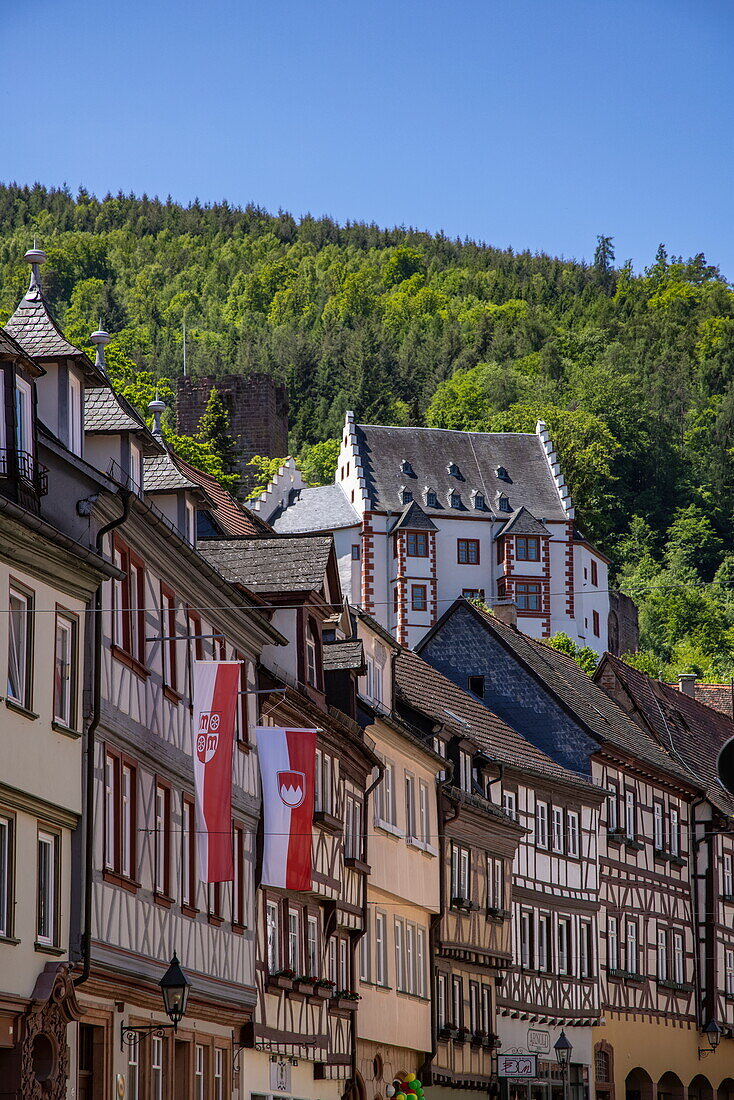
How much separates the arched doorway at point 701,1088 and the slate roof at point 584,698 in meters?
8.29

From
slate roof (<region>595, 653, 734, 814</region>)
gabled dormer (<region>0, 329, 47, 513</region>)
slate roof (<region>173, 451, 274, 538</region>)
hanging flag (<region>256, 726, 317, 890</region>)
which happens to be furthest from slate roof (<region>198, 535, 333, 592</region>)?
slate roof (<region>595, 653, 734, 814</region>)

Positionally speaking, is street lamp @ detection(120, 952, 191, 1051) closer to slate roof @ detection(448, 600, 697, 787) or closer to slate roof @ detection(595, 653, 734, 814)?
slate roof @ detection(448, 600, 697, 787)

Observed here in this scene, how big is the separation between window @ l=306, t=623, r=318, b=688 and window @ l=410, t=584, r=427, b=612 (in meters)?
69.5

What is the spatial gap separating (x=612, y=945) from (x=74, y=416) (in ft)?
102

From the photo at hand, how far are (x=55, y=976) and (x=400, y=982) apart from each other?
18.7 metres

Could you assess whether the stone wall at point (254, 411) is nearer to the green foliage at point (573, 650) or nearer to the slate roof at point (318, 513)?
the slate roof at point (318, 513)

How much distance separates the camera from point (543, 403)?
16038 centimetres

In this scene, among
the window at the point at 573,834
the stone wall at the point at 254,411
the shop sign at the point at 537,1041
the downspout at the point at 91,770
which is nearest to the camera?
the downspout at the point at 91,770

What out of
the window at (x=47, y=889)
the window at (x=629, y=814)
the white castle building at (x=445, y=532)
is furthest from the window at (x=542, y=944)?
the white castle building at (x=445, y=532)

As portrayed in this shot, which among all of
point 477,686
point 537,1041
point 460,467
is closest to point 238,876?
point 537,1041

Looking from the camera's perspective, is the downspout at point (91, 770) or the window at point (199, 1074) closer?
the downspout at point (91, 770)

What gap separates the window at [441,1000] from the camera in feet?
136

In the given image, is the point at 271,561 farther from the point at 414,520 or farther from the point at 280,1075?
the point at 414,520

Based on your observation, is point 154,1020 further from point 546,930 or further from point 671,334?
point 671,334
